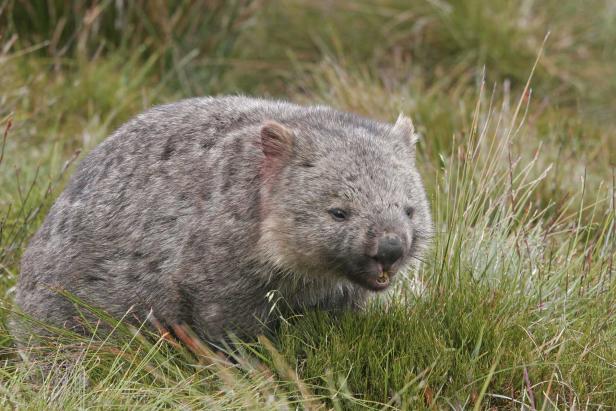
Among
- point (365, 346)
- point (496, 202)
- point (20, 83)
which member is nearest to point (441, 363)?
point (365, 346)

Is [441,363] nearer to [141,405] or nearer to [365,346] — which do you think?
[365,346]

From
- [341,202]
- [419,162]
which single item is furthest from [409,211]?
[419,162]

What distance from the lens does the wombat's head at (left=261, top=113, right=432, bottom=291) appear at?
15.5 ft

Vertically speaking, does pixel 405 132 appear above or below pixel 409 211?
above

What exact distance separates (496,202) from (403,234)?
109 cm

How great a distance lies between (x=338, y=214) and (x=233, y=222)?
53 centimetres

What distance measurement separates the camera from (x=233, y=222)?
5027 millimetres

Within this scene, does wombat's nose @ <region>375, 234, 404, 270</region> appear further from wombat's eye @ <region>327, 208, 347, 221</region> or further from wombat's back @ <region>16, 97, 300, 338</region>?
wombat's back @ <region>16, 97, 300, 338</region>

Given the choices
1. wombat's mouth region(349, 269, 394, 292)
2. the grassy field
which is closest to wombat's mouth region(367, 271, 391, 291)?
wombat's mouth region(349, 269, 394, 292)

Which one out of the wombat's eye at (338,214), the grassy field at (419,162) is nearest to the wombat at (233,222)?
the wombat's eye at (338,214)

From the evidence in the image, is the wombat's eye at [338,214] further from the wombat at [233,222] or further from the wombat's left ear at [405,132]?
the wombat's left ear at [405,132]

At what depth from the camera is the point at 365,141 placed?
5.08m

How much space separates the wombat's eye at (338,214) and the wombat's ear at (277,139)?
0.41m

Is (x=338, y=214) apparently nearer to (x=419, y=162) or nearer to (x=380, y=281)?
(x=380, y=281)
